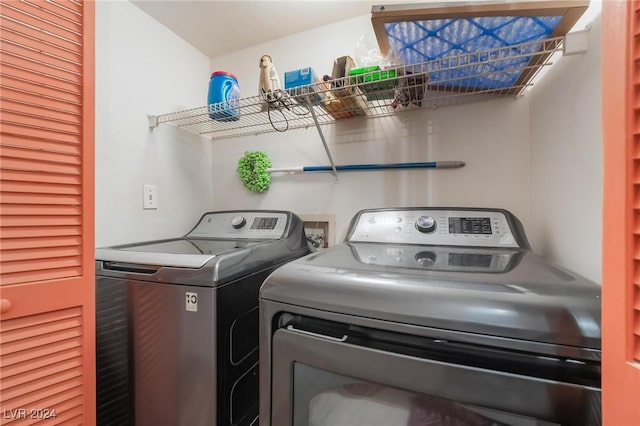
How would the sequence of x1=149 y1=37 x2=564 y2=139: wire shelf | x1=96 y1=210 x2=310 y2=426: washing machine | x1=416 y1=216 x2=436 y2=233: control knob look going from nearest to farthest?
x1=96 y1=210 x2=310 y2=426: washing machine, x1=149 y1=37 x2=564 y2=139: wire shelf, x1=416 y1=216 x2=436 y2=233: control knob

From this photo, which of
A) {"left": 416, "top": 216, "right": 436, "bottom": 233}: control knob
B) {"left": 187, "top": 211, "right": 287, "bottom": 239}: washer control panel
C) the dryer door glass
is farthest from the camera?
{"left": 187, "top": 211, "right": 287, "bottom": 239}: washer control panel

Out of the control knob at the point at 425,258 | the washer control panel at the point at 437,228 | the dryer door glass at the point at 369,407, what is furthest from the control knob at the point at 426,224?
the dryer door glass at the point at 369,407

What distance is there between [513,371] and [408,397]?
7.4 inches

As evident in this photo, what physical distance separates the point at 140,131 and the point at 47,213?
751mm

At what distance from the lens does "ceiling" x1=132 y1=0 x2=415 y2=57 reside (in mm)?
1311

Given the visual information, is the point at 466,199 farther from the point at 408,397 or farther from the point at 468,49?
the point at 408,397

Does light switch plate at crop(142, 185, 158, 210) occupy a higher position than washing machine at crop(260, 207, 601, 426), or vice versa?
light switch plate at crop(142, 185, 158, 210)

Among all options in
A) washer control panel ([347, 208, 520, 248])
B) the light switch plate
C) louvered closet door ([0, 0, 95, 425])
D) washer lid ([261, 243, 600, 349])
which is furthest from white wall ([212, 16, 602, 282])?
louvered closet door ([0, 0, 95, 425])

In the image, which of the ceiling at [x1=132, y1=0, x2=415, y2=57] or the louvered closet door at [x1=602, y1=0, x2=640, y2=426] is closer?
the louvered closet door at [x1=602, y1=0, x2=640, y2=426]

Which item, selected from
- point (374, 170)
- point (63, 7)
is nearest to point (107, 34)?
point (63, 7)

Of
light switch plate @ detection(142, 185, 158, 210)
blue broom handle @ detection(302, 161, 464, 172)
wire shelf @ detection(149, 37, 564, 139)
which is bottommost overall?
light switch plate @ detection(142, 185, 158, 210)

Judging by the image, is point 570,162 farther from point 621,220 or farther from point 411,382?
point 411,382

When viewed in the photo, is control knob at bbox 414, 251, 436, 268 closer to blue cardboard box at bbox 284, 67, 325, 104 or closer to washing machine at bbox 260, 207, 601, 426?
washing machine at bbox 260, 207, 601, 426

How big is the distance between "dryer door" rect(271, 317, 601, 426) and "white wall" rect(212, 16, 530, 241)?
0.88m
